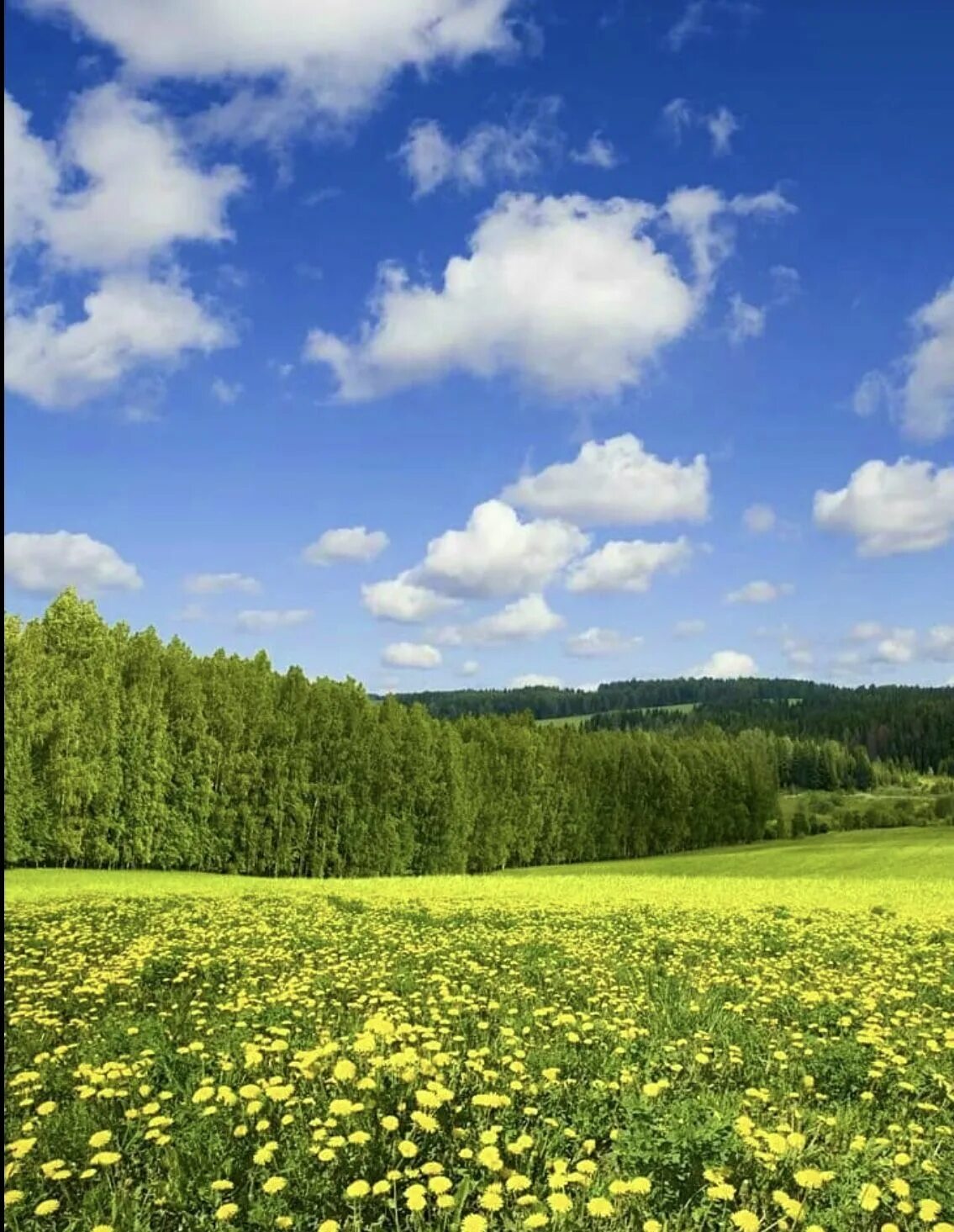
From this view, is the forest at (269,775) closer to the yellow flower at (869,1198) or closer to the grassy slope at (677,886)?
the grassy slope at (677,886)

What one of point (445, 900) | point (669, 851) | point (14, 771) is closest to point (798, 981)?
point (445, 900)

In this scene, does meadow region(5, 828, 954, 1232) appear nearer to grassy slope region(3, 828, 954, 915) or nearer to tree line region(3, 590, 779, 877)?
grassy slope region(3, 828, 954, 915)

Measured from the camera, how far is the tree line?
4697 centimetres

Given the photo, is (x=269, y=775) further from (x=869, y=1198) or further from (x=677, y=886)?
(x=869, y=1198)

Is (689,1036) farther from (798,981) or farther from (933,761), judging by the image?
(933,761)

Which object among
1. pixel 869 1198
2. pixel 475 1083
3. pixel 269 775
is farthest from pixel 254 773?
pixel 869 1198

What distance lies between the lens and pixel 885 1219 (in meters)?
4.93

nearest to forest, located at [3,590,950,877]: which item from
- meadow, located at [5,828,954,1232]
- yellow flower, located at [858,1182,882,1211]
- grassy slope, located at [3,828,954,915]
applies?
grassy slope, located at [3,828,954,915]

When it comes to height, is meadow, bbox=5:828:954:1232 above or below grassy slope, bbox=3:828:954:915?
above

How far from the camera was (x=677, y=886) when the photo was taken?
113 feet

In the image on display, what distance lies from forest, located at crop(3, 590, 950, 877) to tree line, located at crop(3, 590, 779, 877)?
0.11m

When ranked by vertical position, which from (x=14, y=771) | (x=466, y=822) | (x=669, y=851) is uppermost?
(x=14, y=771)

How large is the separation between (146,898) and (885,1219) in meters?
22.0

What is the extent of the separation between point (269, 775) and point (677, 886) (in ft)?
100
